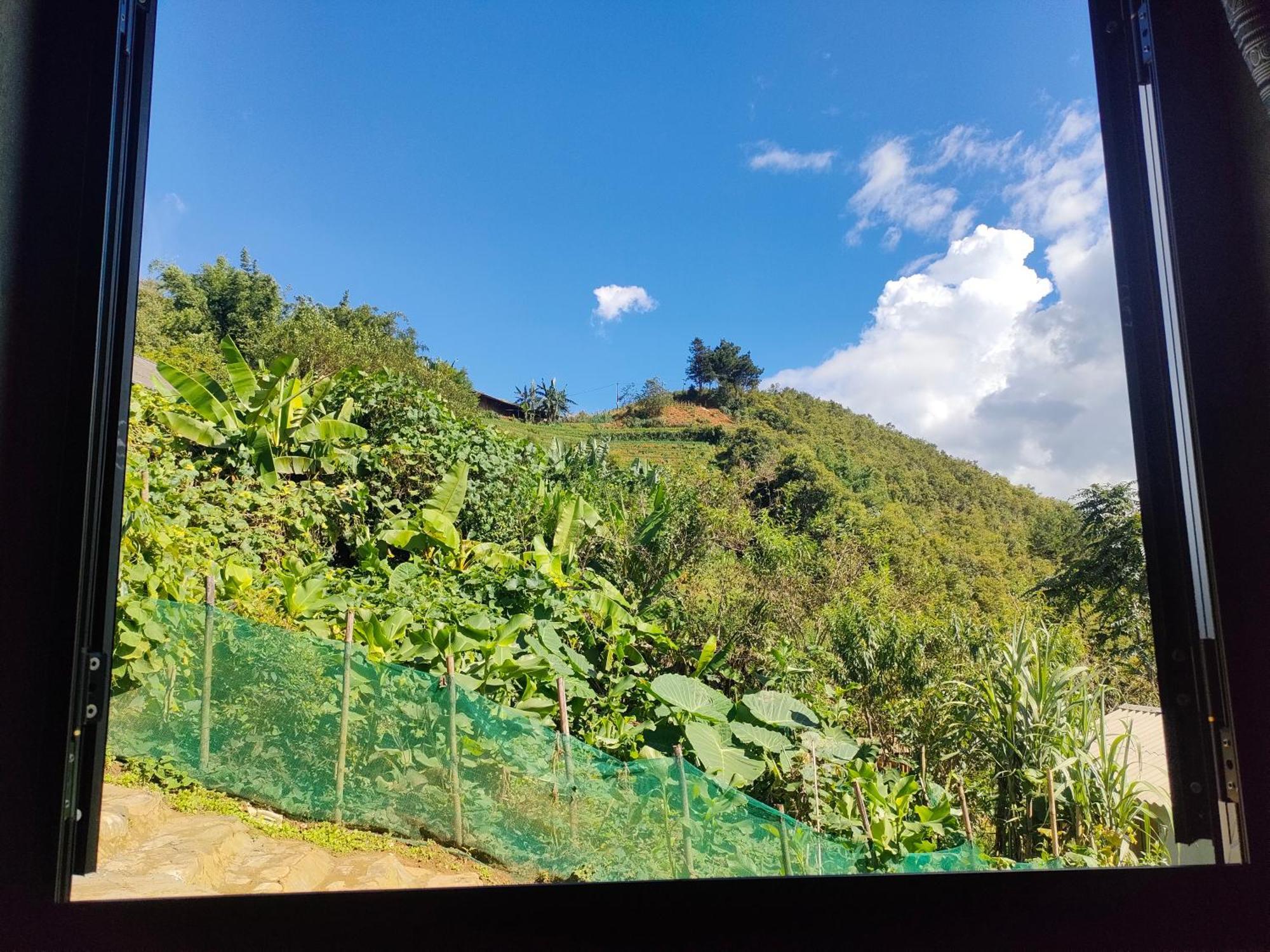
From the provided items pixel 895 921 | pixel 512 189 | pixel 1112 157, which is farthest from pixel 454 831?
pixel 1112 157

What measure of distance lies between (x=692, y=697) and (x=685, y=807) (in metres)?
0.32

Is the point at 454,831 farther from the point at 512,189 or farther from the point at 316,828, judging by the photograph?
the point at 512,189

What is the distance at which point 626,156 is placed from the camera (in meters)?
1.67

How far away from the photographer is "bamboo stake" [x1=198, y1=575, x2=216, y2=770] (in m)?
1.52

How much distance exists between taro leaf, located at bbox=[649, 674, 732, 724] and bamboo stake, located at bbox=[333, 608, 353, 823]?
0.75m

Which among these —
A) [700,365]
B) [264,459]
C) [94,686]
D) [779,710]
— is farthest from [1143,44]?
[264,459]

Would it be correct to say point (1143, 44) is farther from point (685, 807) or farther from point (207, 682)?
point (207, 682)

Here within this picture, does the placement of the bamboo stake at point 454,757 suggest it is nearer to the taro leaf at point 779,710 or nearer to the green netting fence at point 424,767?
the green netting fence at point 424,767

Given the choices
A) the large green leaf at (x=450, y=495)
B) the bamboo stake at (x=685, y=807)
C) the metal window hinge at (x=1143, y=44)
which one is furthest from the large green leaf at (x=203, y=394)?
the metal window hinge at (x=1143, y=44)

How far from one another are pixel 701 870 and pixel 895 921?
1.95ft

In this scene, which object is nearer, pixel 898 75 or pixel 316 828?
pixel 316 828

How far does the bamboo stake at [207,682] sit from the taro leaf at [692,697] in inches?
41.2

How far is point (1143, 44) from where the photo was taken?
1062 mm

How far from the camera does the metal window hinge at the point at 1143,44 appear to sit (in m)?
1.06
